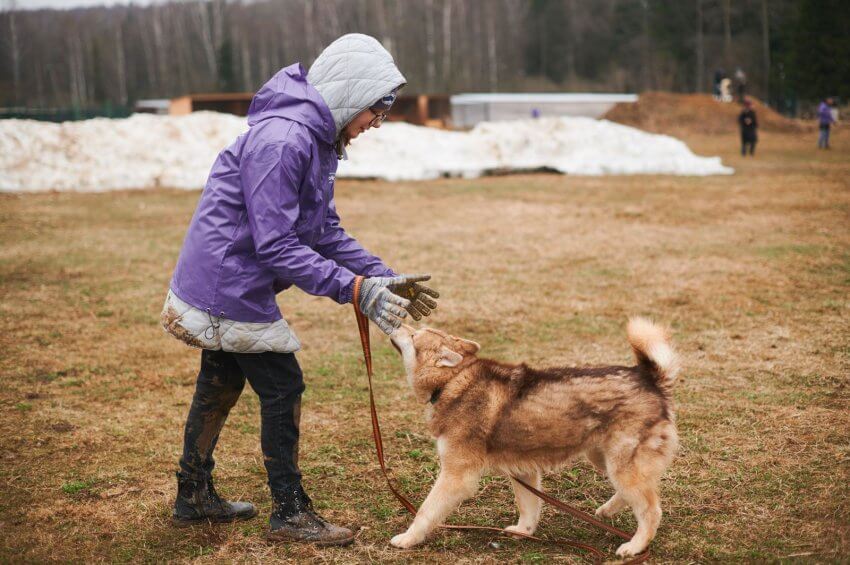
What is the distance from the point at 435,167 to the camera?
2358 centimetres

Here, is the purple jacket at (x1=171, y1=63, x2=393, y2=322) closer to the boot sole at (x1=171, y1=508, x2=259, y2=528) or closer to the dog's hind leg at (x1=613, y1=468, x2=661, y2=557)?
the boot sole at (x1=171, y1=508, x2=259, y2=528)

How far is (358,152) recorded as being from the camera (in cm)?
2455

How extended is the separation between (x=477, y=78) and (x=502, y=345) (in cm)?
6054

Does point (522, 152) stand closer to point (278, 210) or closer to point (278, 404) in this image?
point (278, 404)

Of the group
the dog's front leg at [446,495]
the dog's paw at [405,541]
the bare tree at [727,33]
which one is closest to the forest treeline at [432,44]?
the bare tree at [727,33]

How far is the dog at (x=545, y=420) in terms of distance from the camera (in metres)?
3.59

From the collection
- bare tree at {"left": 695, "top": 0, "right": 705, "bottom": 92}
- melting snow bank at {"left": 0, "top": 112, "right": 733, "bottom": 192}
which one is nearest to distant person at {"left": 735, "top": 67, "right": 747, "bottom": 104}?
bare tree at {"left": 695, "top": 0, "right": 705, "bottom": 92}

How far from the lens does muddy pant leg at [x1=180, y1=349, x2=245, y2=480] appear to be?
385 centimetres

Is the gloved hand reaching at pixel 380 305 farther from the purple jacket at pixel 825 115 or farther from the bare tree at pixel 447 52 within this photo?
the bare tree at pixel 447 52

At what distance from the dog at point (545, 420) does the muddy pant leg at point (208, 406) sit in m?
0.89

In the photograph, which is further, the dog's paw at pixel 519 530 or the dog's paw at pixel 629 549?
the dog's paw at pixel 519 530

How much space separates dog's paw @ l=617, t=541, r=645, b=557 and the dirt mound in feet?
122

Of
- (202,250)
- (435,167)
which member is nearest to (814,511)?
(202,250)

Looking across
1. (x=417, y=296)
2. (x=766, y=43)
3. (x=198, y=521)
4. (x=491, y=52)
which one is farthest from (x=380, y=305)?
(x=491, y=52)
